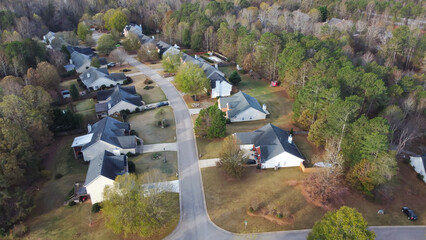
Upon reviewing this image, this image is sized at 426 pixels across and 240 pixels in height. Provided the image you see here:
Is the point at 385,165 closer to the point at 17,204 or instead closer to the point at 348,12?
the point at 17,204

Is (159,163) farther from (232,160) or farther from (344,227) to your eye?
(344,227)

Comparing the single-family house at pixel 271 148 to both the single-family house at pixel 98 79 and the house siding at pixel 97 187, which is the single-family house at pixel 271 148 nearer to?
the house siding at pixel 97 187

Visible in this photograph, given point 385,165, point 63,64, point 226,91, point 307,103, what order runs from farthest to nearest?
point 63,64 → point 226,91 → point 307,103 → point 385,165

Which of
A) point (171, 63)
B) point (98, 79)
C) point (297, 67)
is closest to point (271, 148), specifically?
point (297, 67)

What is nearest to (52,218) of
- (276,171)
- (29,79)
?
(276,171)

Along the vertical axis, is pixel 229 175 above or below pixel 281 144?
below
